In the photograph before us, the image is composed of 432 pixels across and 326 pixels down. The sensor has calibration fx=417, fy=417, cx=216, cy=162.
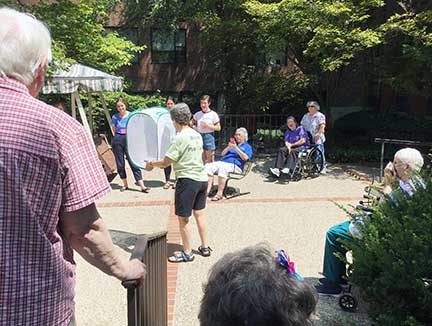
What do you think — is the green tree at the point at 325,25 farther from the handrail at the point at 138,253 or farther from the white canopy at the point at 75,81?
the handrail at the point at 138,253

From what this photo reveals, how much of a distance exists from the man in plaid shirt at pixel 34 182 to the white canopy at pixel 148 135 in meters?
4.99

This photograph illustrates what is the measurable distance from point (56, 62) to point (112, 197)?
258 cm

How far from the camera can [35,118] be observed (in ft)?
4.86

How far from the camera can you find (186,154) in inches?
177

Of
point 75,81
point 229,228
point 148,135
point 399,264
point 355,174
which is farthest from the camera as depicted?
point 355,174

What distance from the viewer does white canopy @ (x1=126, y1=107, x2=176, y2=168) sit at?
6.62m

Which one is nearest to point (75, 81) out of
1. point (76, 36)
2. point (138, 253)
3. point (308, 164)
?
point (76, 36)

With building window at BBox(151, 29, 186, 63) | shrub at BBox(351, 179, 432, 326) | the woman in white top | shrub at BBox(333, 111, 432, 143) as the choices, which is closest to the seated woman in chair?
the woman in white top

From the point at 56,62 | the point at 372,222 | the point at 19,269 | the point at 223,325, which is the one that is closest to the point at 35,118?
the point at 19,269

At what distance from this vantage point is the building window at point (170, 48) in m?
19.1

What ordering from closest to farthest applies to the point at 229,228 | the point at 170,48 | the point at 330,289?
the point at 330,289 < the point at 229,228 < the point at 170,48

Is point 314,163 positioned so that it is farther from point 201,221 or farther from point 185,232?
point 185,232

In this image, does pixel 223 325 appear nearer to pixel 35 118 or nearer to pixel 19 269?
pixel 19 269

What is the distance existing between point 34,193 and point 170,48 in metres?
18.9
